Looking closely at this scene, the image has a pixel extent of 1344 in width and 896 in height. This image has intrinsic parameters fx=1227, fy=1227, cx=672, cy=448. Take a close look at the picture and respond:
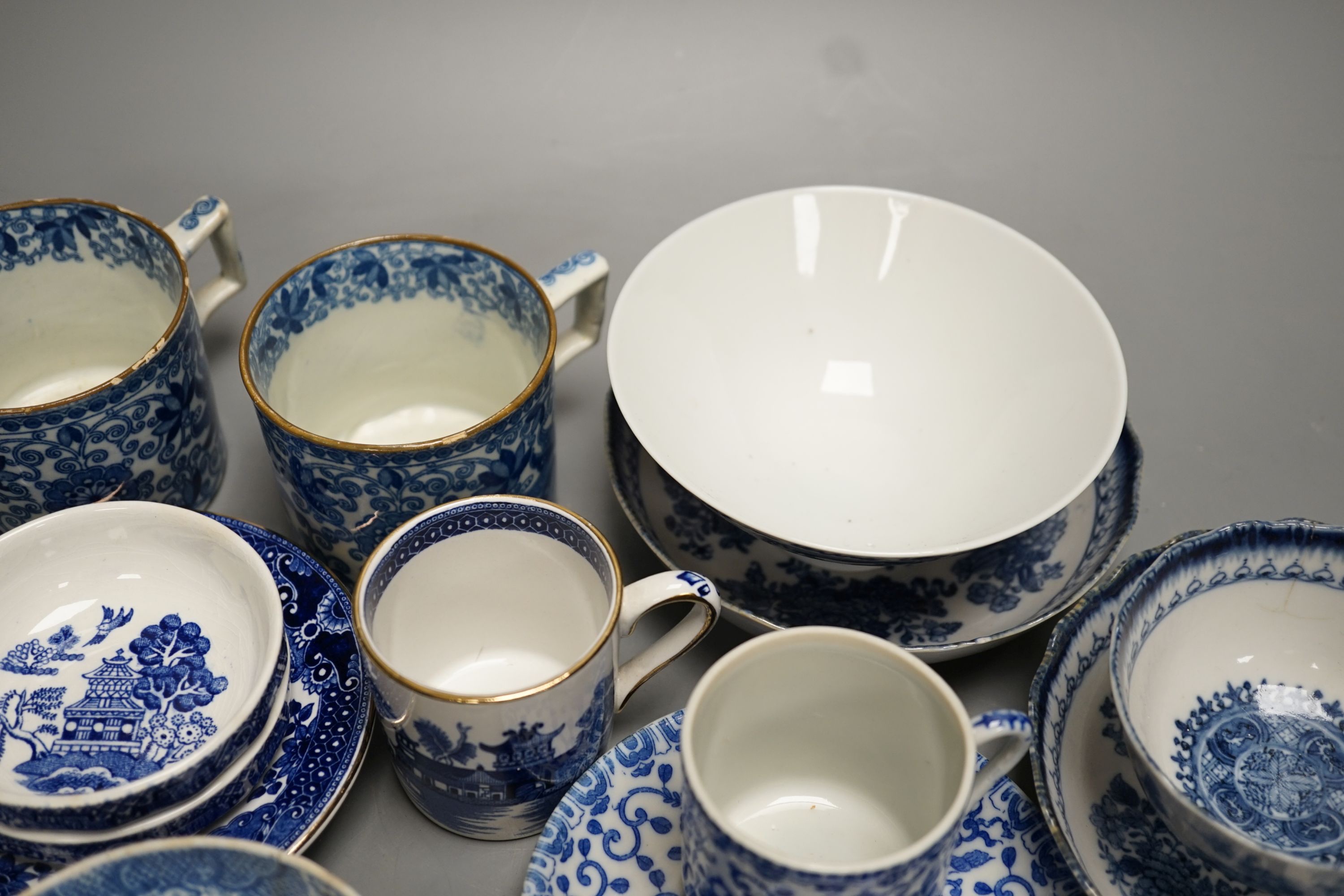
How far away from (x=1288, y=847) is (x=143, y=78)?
1933mm

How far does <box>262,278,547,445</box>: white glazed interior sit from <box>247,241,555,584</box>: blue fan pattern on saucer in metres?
0.02

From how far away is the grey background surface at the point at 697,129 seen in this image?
1.82 meters

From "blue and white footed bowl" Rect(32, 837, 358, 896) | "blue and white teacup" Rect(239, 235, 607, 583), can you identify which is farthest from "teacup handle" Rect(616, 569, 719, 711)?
"blue and white footed bowl" Rect(32, 837, 358, 896)

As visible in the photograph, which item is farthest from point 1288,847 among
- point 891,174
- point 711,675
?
point 891,174

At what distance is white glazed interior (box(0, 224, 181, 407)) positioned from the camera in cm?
144

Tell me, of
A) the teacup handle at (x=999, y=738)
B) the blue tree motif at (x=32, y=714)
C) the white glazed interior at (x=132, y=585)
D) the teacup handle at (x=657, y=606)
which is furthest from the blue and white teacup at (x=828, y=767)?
the blue tree motif at (x=32, y=714)

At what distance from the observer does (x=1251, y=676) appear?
120 cm

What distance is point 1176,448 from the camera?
155 centimetres

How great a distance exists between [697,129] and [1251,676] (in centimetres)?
120

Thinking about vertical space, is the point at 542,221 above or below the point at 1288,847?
above

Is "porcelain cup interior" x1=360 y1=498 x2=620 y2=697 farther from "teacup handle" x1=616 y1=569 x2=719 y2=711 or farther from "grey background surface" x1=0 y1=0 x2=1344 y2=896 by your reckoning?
"grey background surface" x1=0 y1=0 x2=1344 y2=896

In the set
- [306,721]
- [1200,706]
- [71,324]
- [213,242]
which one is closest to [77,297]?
[71,324]

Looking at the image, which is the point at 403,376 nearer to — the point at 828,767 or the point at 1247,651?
the point at 828,767

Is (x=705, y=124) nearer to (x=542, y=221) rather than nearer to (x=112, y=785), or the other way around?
(x=542, y=221)
